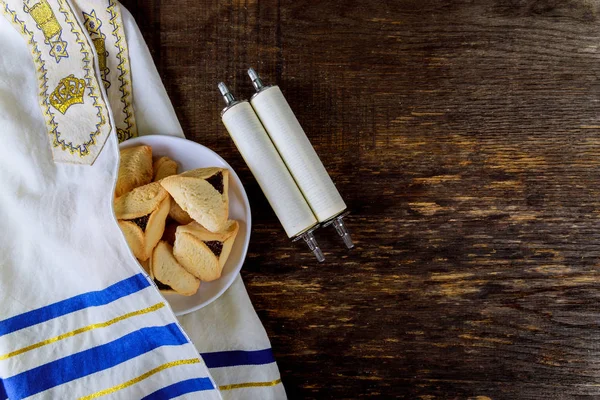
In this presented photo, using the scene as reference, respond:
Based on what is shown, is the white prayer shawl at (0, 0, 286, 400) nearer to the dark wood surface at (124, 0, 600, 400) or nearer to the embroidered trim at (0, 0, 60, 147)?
the embroidered trim at (0, 0, 60, 147)

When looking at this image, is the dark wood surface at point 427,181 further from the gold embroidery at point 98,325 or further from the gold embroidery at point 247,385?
the gold embroidery at point 98,325

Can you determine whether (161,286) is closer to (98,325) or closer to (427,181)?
(98,325)

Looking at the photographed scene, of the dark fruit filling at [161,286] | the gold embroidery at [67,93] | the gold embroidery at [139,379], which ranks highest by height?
the gold embroidery at [67,93]

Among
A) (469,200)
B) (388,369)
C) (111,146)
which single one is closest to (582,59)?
(469,200)

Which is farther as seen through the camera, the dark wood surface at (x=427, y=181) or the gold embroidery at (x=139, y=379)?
the dark wood surface at (x=427, y=181)

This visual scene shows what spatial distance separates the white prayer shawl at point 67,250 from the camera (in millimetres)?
653

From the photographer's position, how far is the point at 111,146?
0.69m

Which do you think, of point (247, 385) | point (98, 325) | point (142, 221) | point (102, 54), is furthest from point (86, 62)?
point (247, 385)

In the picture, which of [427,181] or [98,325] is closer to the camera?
[98,325]

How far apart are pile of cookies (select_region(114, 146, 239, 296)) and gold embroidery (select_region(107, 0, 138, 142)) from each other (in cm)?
5

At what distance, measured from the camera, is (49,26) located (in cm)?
71

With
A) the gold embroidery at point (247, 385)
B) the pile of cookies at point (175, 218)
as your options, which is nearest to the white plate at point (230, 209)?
the pile of cookies at point (175, 218)

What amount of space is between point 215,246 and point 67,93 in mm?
264

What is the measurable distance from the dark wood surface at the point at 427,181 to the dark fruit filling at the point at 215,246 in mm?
99
